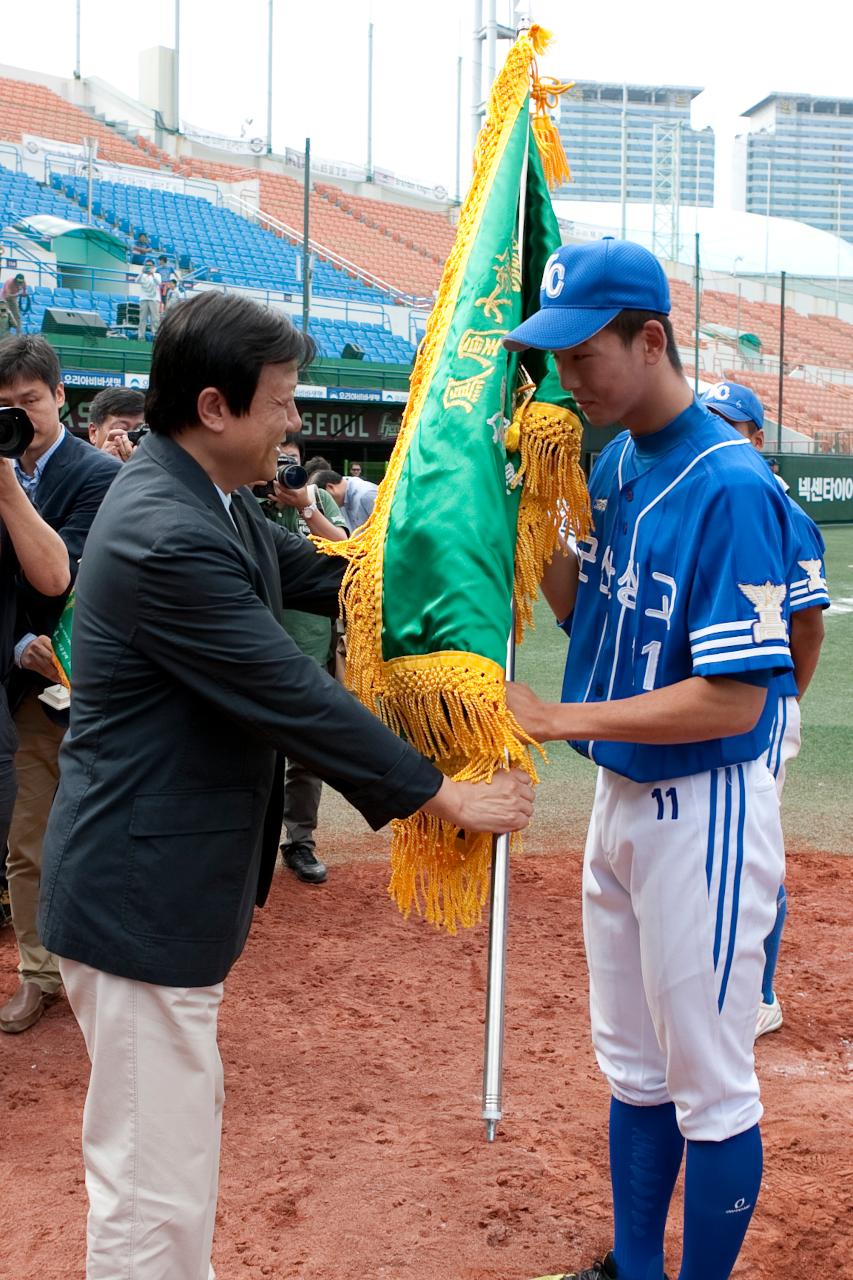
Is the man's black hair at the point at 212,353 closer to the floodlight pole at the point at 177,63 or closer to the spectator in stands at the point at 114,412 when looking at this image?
the spectator in stands at the point at 114,412

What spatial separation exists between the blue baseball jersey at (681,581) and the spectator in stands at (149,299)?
605 inches

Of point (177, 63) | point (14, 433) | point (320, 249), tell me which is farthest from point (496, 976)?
point (177, 63)

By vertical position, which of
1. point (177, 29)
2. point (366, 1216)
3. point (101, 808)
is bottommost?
point (366, 1216)

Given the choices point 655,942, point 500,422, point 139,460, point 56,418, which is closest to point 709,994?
point 655,942

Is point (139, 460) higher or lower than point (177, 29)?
lower

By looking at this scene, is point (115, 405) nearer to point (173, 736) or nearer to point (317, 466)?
point (317, 466)

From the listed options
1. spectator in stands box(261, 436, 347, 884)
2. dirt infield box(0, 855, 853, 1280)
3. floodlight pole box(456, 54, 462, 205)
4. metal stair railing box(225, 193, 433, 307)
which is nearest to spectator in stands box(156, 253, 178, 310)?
metal stair railing box(225, 193, 433, 307)

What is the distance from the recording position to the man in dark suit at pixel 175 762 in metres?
1.90

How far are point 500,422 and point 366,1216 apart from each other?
5.87 feet

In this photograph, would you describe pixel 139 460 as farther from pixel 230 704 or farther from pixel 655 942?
pixel 655 942

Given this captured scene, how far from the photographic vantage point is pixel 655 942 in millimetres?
2230

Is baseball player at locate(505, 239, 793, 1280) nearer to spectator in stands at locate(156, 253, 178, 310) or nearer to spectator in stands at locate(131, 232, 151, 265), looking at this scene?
spectator in stands at locate(156, 253, 178, 310)

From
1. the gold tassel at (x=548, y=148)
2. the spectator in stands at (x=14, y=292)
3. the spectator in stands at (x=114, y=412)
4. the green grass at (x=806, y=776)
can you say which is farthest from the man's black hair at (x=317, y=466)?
the spectator in stands at (x=14, y=292)

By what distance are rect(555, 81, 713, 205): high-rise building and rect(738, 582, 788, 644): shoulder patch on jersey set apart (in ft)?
323
